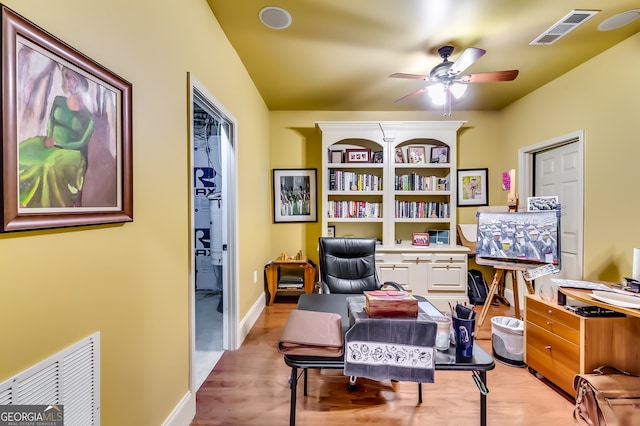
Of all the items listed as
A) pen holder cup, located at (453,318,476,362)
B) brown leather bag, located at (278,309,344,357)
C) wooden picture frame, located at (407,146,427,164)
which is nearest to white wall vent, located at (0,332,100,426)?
brown leather bag, located at (278,309,344,357)

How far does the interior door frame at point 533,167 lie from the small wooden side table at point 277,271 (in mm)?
2844

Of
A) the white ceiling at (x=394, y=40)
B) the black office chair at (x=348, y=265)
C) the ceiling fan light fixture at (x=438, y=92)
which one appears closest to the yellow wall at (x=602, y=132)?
the white ceiling at (x=394, y=40)

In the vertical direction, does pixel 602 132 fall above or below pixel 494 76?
below

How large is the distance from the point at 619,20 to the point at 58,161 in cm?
343

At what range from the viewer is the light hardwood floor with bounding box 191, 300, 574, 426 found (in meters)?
1.69

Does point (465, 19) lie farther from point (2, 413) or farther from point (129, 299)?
point (2, 413)

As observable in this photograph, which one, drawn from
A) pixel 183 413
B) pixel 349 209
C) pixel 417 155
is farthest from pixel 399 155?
pixel 183 413

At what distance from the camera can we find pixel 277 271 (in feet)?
12.1

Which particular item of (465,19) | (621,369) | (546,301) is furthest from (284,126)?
(621,369)

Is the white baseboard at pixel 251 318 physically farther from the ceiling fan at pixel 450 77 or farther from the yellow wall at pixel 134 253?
the ceiling fan at pixel 450 77

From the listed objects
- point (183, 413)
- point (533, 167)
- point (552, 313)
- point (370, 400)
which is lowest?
point (370, 400)

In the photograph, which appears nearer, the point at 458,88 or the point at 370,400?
the point at 370,400

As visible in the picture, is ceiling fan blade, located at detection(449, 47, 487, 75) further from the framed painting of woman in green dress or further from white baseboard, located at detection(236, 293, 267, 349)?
white baseboard, located at detection(236, 293, 267, 349)

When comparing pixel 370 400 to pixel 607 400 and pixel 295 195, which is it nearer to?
pixel 607 400
